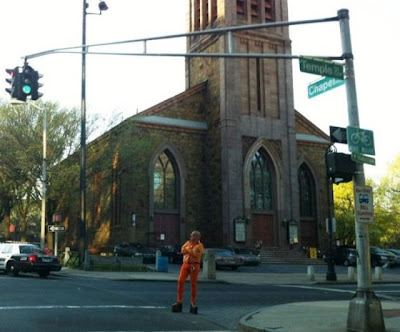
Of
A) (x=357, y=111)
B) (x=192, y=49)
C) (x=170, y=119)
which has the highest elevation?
(x=192, y=49)

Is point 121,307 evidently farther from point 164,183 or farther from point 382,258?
point 164,183

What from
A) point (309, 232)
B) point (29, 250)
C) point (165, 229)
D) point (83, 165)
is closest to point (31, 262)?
point (29, 250)

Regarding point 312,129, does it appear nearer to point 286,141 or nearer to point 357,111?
point 286,141

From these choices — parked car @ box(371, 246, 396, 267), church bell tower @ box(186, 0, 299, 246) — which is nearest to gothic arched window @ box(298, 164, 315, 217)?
church bell tower @ box(186, 0, 299, 246)

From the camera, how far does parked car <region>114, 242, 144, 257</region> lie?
38.7m

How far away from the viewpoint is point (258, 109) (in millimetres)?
45750

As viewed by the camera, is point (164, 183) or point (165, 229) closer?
point (165, 229)

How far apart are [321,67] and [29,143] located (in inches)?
1102

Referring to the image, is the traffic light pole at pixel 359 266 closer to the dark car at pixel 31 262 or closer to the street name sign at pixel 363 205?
the street name sign at pixel 363 205

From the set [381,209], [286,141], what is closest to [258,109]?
[286,141]

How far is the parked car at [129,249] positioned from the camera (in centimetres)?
3872

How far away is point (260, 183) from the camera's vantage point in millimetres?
45625

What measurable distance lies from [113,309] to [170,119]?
1366 inches

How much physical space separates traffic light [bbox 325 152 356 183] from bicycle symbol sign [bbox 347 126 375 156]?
0.64 ft
